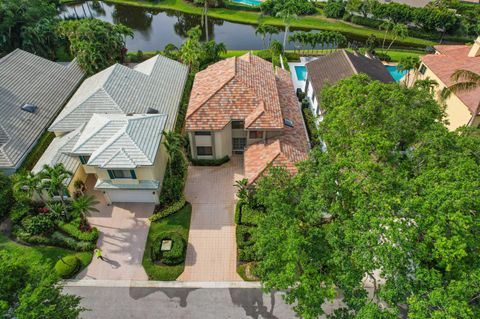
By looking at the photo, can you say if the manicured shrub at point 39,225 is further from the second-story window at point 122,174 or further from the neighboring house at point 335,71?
the neighboring house at point 335,71

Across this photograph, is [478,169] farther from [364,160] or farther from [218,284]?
[218,284]

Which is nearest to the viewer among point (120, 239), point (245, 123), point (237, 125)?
point (120, 239)

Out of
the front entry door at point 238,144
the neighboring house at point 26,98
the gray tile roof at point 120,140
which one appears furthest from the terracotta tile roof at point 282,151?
the neighboring house at point 26,98

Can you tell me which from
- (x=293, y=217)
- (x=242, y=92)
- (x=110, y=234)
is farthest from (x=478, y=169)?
(x=110, y=234)

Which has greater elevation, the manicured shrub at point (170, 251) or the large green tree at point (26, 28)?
the large green tree at point (26, 28)

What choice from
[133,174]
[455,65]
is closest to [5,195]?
[133,174]

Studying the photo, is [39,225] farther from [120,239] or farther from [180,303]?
[180,303]
